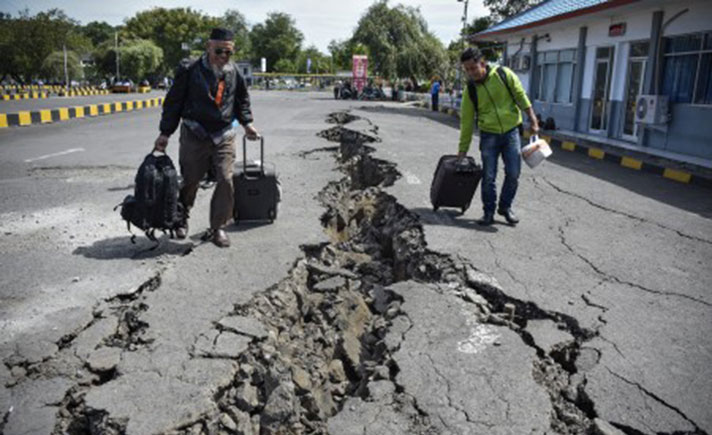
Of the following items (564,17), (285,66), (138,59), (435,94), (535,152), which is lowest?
(535,152)

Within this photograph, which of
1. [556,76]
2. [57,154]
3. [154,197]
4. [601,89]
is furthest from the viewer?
[556,76]

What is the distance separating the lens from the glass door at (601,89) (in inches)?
618

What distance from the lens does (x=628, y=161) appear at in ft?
36.5

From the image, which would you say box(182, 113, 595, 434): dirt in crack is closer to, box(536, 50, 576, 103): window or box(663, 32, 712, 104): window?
box(663, 32, 712, 104): window

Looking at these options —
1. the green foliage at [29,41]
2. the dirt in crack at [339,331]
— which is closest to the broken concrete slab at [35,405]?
the dirt in crack at [339,331]

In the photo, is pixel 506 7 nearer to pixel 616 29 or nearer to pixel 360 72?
pixel 360 72

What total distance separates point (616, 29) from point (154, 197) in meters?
14.2

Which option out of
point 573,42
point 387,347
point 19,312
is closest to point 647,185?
point 387,347

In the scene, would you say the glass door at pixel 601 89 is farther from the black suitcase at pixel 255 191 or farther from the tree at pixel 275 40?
the tree at pixel 275 40

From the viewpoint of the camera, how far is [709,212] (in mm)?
7133

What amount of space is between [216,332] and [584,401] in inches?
79.3

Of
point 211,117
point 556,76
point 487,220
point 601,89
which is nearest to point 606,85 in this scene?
point 601,89

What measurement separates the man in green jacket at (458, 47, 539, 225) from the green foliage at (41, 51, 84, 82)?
4802 cm

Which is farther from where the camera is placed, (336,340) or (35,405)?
(336,340)
